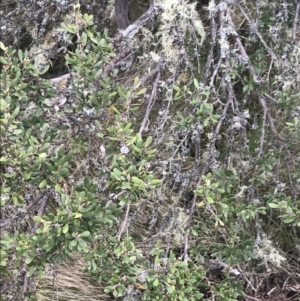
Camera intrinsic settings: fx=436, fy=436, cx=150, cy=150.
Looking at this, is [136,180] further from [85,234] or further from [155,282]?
[155,282]

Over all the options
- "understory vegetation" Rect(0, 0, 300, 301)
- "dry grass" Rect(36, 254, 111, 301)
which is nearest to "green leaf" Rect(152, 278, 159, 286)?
"understory vegetation" Rect(0, 0, 300, 301)

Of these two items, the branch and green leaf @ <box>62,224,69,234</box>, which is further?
the branch

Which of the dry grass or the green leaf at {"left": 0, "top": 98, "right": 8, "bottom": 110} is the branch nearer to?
the green leaf at {"left": 0, "top": 98, "right": 8, "bottom": 110}

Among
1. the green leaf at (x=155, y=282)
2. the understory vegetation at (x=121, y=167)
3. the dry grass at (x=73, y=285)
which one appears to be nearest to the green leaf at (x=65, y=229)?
the understory vegetation at (x=121, y=167)

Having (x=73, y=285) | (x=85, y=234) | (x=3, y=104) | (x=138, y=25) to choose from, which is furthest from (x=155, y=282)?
(x=138, y=25)

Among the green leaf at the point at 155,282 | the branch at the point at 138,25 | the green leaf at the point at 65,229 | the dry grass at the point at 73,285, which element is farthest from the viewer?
the dry grass at the point at 73,285

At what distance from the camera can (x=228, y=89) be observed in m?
1.53


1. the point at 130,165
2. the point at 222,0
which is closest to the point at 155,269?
the point at 130,165

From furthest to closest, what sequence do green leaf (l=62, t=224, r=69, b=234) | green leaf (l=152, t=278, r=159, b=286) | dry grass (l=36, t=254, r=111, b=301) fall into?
dry grass (l=36, t=254, r=111, b=301) → green leaf (l=152, t=278, r=159, b=286) → green leaf (l=62, t=224, r=69, b=234)

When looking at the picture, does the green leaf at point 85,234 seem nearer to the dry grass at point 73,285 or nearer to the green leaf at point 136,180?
the green leaf at point 136,180

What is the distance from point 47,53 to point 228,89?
0.77 meters

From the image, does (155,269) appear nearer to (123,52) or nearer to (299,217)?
(299,217)

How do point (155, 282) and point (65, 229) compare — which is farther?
point (155, 282)

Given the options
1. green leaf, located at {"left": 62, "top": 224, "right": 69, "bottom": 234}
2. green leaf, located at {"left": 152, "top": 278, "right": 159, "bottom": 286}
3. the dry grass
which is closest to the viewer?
green leaf, located at {"left": 62, "top": 224, "right": 69, "bottom": 234}
